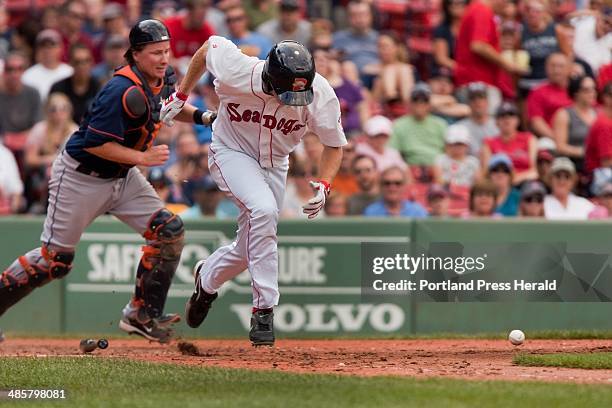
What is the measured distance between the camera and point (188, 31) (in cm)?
1479

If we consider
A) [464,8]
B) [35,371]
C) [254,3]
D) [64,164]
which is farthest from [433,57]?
[35,371]

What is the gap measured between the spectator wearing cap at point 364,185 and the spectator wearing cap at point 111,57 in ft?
10.5

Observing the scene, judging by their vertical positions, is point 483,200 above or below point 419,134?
below

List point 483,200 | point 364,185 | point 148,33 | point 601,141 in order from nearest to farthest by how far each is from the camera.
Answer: point 148,33, point 483,200, point 364,185, point 601,141

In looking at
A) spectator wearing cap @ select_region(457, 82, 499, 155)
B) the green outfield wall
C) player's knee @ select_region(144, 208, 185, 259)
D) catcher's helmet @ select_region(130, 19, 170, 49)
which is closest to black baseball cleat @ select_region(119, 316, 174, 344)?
player's knee @ select_region(144, 208, 185, 259)

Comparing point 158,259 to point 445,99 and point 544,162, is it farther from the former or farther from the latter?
point 445,99

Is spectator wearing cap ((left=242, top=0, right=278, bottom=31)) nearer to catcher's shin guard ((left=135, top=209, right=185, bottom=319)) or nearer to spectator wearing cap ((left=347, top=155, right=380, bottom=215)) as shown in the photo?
spectator wearing cap ((left=347, top=155, right=380, bottom=215))

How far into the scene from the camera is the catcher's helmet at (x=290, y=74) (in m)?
8.06

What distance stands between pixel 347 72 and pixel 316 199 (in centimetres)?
651

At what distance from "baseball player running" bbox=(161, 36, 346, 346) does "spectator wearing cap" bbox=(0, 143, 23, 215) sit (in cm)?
476

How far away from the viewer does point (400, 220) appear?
11727 millimetres

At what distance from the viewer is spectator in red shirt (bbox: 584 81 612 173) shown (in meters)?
13.6

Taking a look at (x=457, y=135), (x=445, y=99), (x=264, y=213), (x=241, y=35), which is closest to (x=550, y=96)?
(x=445, y=99)

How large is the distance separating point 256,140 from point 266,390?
2243mm
